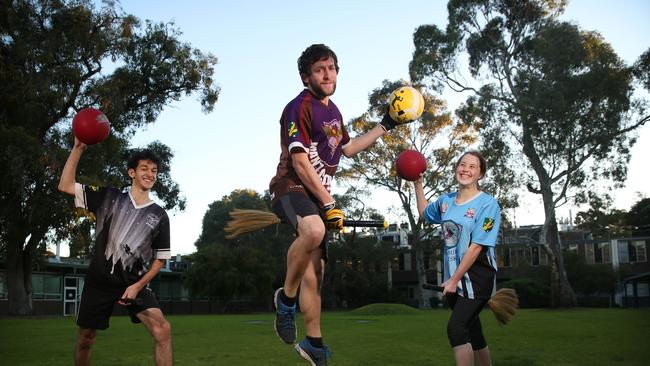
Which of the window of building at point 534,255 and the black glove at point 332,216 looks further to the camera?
the window of building at point 534,255

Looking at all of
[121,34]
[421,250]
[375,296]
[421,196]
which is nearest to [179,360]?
[421,196]

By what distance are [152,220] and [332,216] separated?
2.33 m

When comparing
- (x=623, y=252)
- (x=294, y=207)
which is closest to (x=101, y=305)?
(x=294, y=207)

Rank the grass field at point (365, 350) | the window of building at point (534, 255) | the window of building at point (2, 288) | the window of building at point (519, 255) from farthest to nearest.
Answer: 1. the window of building at point (519, 255)
2. the window of building at point (534, 255)
3. the window of building at point (2, 288)
4. the grass field at point (365, 350)

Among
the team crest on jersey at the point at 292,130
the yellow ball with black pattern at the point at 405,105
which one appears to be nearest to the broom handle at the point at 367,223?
the team crest on jersey at the point at 292,130

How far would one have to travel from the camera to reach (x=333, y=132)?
5.94 m

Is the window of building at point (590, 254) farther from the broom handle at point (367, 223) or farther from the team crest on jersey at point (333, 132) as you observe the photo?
the broom handle at point (367, 223)

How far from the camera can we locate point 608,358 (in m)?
10.3

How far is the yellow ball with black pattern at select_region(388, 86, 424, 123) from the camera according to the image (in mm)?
6742

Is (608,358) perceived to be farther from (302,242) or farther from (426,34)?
(426,34)

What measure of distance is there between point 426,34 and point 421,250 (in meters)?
19.8

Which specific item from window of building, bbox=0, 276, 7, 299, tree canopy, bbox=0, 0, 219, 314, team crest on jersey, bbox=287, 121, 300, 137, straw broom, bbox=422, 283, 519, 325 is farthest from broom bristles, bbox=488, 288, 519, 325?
window of building, bbox=0, 276, 7, 299

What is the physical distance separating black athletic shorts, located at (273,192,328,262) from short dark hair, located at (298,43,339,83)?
126 centimetres

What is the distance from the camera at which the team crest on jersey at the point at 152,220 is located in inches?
263
